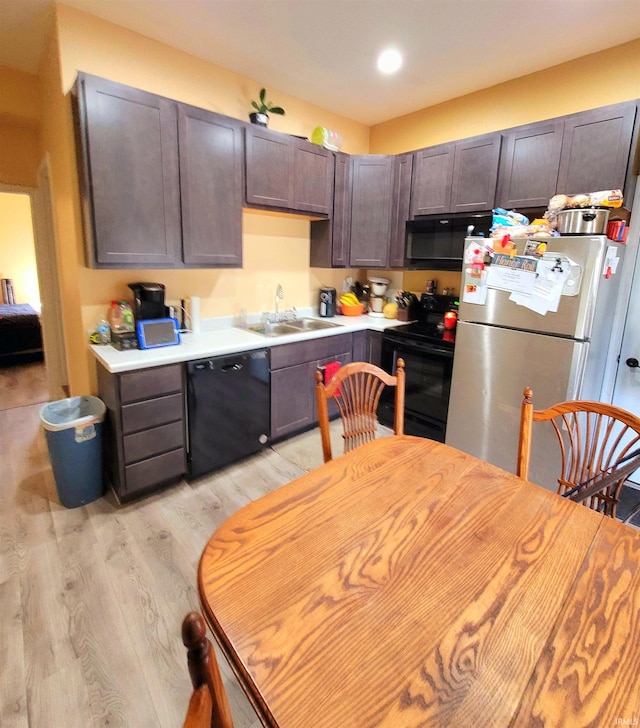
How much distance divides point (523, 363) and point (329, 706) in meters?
2.16

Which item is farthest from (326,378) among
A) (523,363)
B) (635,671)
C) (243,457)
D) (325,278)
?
(635,671)

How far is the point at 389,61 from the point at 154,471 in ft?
10.3

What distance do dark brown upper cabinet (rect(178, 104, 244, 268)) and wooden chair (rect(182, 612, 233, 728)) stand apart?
239 cm

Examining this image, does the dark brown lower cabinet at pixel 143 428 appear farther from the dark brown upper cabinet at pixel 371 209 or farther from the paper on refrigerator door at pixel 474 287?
the dark brown upper cabinet at pixel 371 209

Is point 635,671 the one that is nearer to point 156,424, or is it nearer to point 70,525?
point 156,424

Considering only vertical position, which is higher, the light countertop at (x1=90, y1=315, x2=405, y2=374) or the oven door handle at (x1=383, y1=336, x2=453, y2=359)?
the light countertop at (x1=90, y1=315, x2=405, y2=374)

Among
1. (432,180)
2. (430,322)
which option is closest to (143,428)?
(430,322)

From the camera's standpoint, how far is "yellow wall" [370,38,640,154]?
2.45 metres

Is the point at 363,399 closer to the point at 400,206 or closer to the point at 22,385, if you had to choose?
the point at 400,206

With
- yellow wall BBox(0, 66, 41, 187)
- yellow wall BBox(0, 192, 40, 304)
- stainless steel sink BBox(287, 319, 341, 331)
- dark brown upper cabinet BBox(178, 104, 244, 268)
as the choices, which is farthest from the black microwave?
yellow wall BBox(0, 192, 40, 304)

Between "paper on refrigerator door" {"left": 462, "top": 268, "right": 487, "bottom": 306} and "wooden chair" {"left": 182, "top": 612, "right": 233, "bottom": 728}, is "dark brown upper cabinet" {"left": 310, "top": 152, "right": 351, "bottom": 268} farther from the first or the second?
"wooden chair" {"left": 182, "top": 612, "right": 233, "bottom": 728}

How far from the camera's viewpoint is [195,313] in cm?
285

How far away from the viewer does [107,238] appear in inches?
86.5

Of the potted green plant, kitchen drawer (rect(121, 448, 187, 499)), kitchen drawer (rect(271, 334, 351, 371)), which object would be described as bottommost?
kitchen drawer (rect(121, 448, 187, 499))
